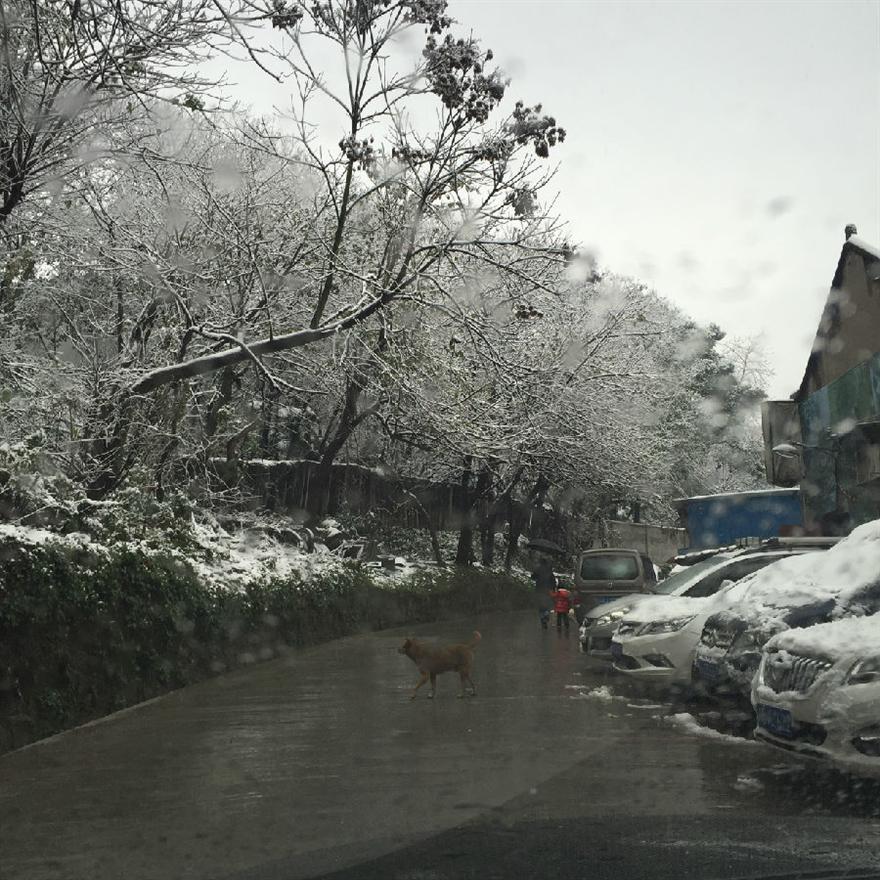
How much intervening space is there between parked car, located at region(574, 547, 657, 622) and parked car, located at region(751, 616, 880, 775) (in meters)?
12.4

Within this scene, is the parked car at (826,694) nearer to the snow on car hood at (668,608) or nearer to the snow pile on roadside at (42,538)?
the snow on car hood at (668,608)

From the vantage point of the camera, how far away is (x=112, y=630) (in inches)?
485

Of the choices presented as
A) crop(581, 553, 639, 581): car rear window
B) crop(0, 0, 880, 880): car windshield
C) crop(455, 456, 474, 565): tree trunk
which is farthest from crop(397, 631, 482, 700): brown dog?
crop(455, 456, 474, 565): tree trunk

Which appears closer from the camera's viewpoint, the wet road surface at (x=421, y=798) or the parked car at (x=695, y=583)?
the wet road surface at (x=421, y=798)

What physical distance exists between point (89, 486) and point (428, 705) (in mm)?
7631

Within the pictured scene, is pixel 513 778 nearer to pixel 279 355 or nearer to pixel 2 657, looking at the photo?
pixel 2 657

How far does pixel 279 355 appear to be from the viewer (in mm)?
18422

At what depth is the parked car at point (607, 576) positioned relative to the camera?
20266 millimetres

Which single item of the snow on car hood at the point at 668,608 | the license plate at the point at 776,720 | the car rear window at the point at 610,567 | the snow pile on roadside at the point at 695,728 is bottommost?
the snow pile on roadside at the point at 695,728

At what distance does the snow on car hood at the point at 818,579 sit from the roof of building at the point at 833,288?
20597 mm

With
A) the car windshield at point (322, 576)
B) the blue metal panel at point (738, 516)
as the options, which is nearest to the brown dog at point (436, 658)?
the car windshield at point (322, 576)

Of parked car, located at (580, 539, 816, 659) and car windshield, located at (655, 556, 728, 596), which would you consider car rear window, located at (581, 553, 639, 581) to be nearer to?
parked car, located at (580, 539, 816, 659)

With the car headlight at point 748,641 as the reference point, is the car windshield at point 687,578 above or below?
above

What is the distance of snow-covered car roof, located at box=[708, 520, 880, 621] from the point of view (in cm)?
876
